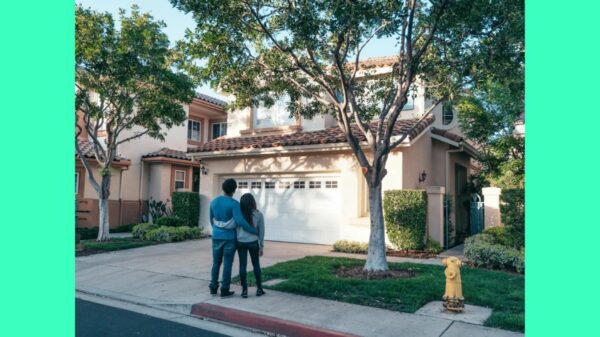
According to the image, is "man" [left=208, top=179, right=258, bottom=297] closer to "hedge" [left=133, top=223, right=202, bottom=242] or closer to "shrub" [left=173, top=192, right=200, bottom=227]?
"hedge" [left=133, top=223, right=202, bottom=242]

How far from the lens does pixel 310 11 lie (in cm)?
849

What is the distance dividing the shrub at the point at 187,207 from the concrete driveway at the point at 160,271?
229 centimetres

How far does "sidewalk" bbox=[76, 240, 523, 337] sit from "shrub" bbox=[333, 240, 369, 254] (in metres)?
2.58

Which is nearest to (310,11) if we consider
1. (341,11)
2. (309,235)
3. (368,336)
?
(341,11)

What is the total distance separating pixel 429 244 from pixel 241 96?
19.9ft

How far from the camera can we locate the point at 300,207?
14.4 m

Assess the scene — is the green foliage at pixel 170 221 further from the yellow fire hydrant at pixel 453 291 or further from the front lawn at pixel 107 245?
the yellow fire hydrant at pixel 453 291

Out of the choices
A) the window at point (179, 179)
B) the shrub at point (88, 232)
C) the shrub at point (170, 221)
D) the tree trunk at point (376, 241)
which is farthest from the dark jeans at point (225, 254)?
the window at point (179, 179)

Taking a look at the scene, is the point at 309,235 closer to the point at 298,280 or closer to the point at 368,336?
the point at 298,280

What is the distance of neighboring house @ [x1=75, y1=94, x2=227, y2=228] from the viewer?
1819cm

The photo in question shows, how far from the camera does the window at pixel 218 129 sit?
23675 millimetres

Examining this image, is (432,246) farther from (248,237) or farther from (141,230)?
(141,230)

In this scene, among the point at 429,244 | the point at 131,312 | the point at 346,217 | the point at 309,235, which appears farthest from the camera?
the point at 309,235

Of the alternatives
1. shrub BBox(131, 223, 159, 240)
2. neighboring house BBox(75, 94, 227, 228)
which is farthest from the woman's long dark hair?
neighboring house BBox(75, 94, 227, 228)
